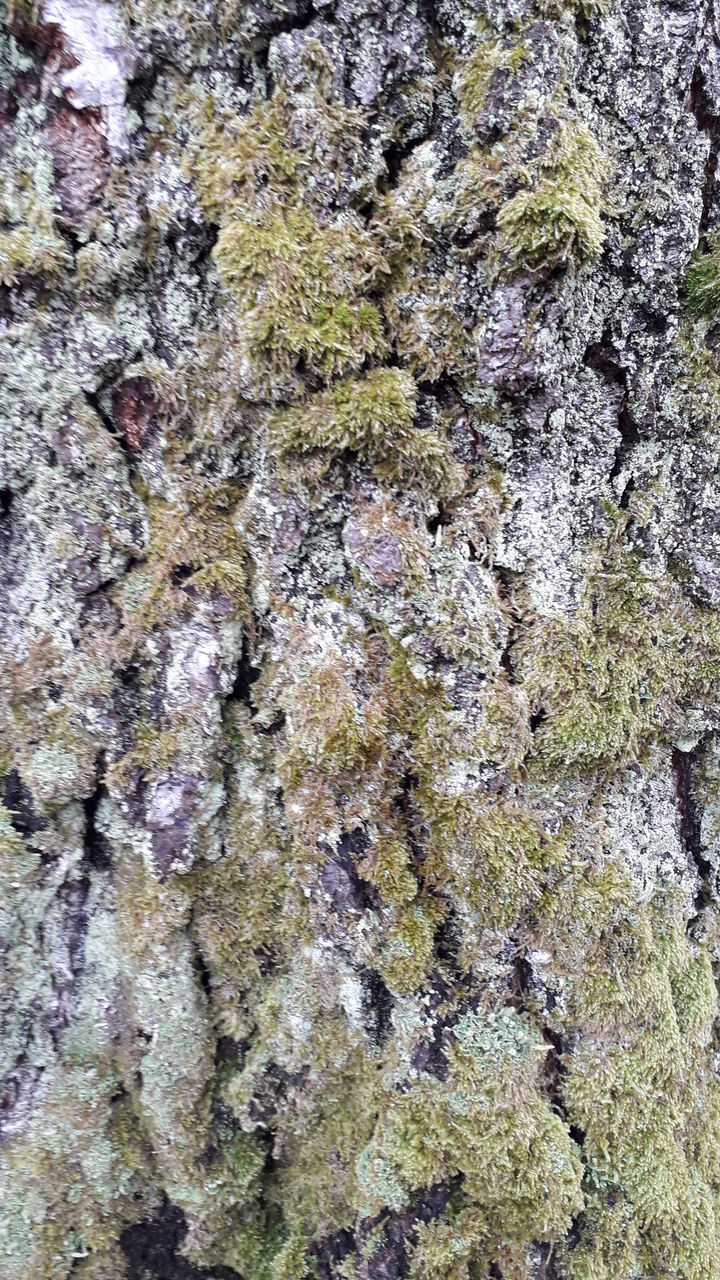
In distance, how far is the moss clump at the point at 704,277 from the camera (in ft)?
4.00

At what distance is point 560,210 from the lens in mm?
1074

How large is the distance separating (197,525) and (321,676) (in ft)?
1.21

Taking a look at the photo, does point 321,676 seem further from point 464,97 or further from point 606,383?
point 464,97

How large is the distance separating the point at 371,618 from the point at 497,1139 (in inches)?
38.2

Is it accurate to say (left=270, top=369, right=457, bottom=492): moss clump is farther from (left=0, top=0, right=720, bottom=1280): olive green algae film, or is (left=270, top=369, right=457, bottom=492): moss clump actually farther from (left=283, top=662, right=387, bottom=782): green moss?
(left=283, top=662, right=387, bottom=782): green moss

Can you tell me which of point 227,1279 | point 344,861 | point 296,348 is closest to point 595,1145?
point 344,861

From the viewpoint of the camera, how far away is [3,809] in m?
1.43

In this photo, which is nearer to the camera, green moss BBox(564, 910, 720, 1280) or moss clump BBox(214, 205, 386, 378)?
moss clump BBox(214, 205, 386, 378)

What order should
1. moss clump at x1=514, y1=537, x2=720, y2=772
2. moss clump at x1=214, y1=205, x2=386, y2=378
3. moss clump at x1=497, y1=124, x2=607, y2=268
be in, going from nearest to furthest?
moss clump at x1=497, y1=124, x2=607, y2=268 → moss clump at x1=214, y1=205, x2=386, y2=378 → moss clump at x1=514, y1=537, x2=720, y2=772

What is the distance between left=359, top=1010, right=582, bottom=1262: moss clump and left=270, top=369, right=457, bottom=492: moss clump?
0.99 m

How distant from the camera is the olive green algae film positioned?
1166mm

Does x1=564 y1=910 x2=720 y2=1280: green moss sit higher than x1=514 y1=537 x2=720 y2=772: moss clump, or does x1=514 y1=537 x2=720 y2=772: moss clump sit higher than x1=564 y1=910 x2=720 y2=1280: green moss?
x1=514 y1=537 x2=720 y2=772: moss clump

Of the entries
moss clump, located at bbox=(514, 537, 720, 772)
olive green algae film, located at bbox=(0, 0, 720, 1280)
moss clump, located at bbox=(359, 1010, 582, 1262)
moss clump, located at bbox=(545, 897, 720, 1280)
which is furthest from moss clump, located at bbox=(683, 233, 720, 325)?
moss clump, located at bbox=(359, 1010, 582, 1262)

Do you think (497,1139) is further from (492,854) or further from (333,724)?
(333,724)
